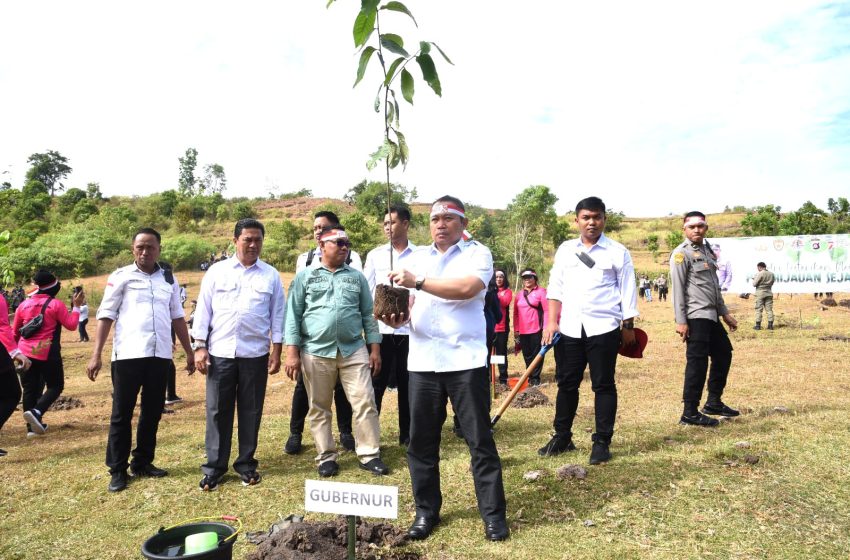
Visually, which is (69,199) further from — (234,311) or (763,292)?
(234,311)

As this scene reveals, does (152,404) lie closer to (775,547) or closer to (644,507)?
(644,507)

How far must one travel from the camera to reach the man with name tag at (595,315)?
176 inches

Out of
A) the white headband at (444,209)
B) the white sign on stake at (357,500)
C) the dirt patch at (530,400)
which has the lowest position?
the dirt patch at (530,400)

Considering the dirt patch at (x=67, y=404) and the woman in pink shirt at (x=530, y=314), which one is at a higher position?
the woman in pink shirt at (x=530, y=314)

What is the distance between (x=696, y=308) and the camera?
5.58 meters

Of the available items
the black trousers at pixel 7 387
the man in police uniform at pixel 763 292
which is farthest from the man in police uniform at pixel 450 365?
the man in police uniform at pixel 763 292

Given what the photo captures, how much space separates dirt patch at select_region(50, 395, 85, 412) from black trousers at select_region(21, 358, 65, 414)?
2.33 metres

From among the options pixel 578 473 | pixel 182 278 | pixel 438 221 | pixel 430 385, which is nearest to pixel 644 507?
pixel 578 473

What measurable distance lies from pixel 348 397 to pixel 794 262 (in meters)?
17.7

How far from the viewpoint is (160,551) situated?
278cm

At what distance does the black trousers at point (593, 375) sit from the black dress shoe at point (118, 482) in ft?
11.9

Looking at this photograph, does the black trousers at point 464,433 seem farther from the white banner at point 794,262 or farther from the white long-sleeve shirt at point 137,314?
the white banner at point 794,262

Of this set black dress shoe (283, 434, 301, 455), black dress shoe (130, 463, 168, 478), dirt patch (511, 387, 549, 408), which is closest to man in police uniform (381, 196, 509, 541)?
black dress shoe (283, 434, 301, 455)

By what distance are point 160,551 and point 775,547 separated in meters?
3.27
